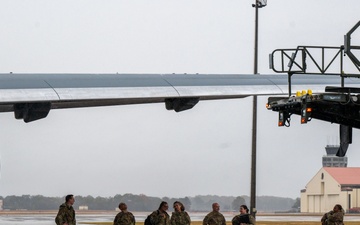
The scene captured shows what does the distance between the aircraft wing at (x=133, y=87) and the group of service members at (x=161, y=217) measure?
2.50m

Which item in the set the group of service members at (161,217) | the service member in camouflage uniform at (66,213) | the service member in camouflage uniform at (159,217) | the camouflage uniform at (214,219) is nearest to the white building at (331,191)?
the group of service members at (161,217)

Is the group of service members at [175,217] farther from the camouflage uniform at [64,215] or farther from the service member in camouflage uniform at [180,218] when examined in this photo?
the camouflage uniform at [64,215]

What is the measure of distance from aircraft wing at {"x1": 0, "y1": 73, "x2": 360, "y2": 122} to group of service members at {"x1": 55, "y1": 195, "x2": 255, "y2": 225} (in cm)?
250

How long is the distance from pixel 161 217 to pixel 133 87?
3.46m

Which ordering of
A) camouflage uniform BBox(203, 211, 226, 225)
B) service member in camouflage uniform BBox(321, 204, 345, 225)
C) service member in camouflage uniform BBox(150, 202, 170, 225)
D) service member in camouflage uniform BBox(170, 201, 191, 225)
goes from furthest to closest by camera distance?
service member in camouflage uniform BBox(321, 204, 345, 225) < service member in camouflage uniform BBox(170, 201, 191, 225) < camouflage uniform BBox(203, 211, 226, 225) < service member in camouflage uniform BBox(150, 202, 170, 225)

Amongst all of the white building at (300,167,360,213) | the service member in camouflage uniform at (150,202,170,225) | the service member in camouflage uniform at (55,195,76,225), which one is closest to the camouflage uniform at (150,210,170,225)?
the service member in camouflage uniform at (150,202,170,225)

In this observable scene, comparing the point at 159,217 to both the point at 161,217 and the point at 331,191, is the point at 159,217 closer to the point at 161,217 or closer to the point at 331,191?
the point at 161,217

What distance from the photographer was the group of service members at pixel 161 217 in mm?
24656

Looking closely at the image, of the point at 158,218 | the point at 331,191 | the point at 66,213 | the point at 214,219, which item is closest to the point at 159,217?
the point at 158,218

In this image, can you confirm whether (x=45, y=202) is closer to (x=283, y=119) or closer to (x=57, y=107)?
(x=57, y=107)

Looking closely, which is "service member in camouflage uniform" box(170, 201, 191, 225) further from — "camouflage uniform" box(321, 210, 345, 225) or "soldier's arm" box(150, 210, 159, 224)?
"camouflage uniform" box(321, 210, 345, 225)

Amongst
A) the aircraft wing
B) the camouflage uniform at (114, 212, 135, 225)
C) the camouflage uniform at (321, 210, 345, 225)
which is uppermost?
the aircraft wing

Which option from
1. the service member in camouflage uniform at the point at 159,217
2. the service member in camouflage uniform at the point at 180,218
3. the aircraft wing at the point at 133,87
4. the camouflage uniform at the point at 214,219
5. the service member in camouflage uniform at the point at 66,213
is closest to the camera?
the aircraft wing at the point at 133,87

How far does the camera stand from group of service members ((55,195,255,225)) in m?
24.7
